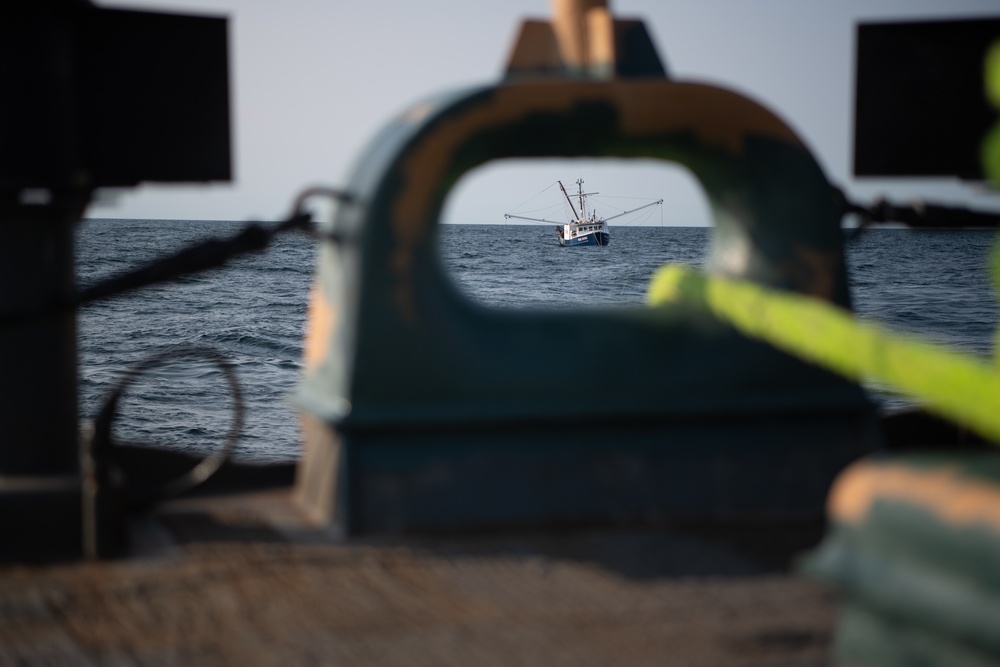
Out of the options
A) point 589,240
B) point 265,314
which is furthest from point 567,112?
point 589,240

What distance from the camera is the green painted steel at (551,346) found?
4477 mm

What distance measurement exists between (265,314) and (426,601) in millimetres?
33217

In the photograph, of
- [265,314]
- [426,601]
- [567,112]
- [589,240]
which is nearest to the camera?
[426,601]

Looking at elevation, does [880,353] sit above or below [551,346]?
above

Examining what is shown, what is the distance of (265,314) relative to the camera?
3616 centimetres

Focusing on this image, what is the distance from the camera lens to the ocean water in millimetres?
19828

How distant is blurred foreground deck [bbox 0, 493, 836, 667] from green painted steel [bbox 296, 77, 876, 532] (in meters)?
0.28

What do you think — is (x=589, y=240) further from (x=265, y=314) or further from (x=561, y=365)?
(x=561, y=365)

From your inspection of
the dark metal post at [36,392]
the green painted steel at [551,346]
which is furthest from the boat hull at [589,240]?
the dark metal post at [36,392]

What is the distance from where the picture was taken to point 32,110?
173 inches

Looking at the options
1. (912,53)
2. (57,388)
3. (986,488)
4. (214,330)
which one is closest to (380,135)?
(57,388)

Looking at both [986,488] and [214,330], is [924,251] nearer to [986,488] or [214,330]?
[214,330]

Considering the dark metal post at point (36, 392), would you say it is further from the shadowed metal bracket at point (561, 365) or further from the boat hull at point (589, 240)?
the boat hull at point (589, 240)

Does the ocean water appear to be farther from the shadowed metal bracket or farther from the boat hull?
the boat hull
